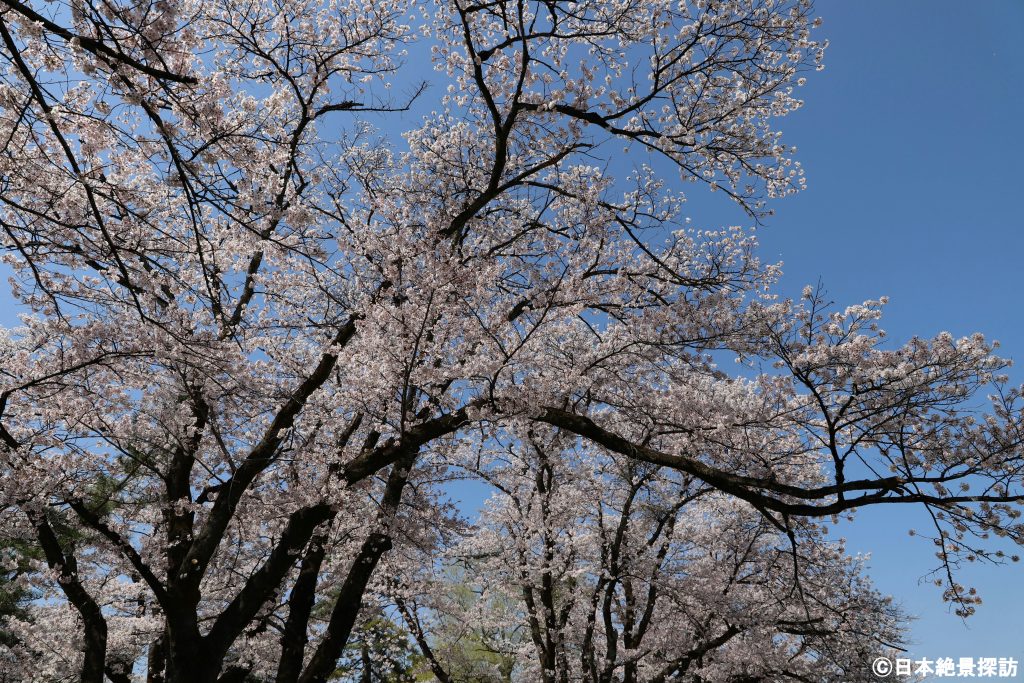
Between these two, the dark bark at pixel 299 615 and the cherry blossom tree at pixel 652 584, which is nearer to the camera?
the dark bark at pixel 299 615

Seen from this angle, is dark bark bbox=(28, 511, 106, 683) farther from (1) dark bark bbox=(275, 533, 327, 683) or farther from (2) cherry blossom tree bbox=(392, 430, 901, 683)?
(2) cherry blossom tree bbox=(392, 430, 901, 683)

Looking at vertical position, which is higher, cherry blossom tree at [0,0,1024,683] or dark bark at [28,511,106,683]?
cherry blossom tree at [0,0,1024,683]

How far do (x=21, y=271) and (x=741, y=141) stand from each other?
7.61 meters

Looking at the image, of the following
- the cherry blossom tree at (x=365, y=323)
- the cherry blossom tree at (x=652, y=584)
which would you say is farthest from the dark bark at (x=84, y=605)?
the cherry blossom tree at (x=652, y=584)

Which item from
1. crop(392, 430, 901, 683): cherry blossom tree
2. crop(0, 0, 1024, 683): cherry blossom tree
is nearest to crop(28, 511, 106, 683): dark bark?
crop(0, 0, 1024, 683): cherry blossom tree

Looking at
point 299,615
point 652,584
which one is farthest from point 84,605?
point 652,584

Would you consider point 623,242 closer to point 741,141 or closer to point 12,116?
point 741,141

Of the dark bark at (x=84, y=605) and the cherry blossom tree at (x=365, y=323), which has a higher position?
the cherry blossom tree at (x=365, y=323)

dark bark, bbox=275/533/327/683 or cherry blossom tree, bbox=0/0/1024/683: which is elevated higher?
cherry blossom tree, bbox=0/0/1024/683

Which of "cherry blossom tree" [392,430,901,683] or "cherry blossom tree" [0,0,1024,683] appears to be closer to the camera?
"cherry blossom tree" [0,0,1024,683]

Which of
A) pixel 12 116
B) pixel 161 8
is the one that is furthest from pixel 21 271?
pixel 161 8

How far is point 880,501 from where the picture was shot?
16.7 feet

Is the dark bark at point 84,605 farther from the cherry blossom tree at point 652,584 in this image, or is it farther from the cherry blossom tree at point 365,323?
the cherry blossom tree at point 652,584

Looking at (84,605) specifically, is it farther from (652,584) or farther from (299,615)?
(652,584)
